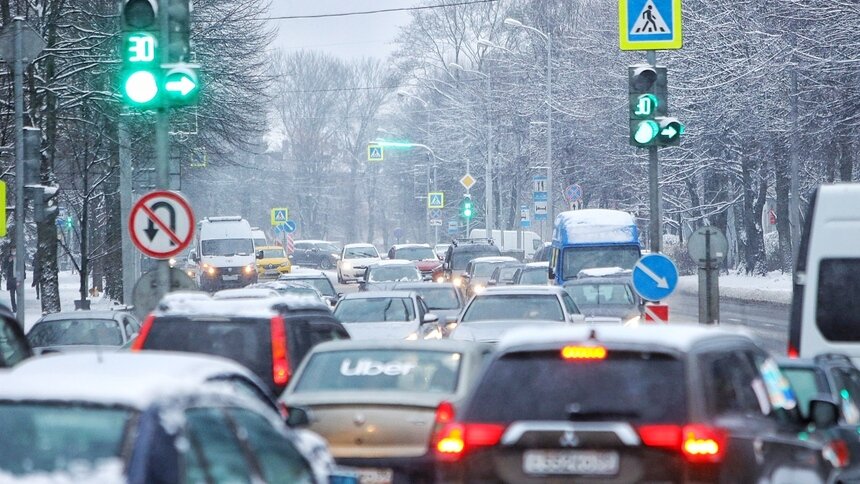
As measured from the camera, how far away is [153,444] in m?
5.11

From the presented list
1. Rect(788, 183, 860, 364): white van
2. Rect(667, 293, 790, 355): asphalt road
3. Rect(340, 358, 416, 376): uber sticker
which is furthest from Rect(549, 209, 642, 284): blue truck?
Rect(340, 358, 416, 376): uber sticker

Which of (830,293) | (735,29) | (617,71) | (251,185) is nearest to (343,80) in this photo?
(251,185)

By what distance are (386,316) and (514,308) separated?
259 centimetres

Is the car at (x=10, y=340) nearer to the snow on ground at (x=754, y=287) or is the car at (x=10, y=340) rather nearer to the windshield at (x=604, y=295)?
the windshield at (x=604, y=295)

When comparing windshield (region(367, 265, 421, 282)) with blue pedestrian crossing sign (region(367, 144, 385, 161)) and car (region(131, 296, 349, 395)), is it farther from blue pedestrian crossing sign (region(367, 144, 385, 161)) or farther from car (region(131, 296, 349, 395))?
blue pedestrian crossing sign (region(367, 144, 385, 161))

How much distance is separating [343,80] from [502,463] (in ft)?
381

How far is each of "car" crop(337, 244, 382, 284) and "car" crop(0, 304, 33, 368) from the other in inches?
1978

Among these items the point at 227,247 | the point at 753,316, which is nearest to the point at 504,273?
the point at 753,316

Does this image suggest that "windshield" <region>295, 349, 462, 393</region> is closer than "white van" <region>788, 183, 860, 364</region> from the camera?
Yes

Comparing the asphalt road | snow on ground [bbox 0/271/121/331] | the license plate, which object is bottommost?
the asphalt road

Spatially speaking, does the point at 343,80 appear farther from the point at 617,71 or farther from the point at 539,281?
the point at 539,281

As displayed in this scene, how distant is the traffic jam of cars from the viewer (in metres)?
5.30

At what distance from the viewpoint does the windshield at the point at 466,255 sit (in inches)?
1836

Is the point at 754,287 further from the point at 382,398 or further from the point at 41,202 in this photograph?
the point at 382,398
